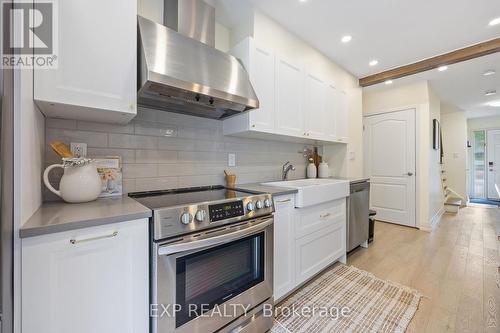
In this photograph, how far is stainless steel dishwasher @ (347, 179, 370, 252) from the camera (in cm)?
264

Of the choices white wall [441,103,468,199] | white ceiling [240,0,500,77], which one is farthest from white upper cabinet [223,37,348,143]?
white wall [441,103,468,199]

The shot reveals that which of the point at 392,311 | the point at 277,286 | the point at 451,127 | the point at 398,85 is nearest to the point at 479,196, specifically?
the point at 451,127

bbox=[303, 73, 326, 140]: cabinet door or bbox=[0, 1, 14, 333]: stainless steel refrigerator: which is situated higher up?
bbox=[303, 73, 326, 140]: cabinet door

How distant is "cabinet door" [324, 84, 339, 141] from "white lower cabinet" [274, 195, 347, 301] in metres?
0.90

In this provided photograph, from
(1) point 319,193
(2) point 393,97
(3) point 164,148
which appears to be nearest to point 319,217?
(1) point 319,193

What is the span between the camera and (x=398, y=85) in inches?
157

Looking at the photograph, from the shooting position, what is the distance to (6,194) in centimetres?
78

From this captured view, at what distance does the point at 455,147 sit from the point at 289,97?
6.01 metres

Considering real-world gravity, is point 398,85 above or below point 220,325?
above

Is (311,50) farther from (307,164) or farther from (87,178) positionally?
(87,178)

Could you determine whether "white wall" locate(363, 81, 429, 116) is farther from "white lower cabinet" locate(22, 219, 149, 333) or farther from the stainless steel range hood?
"white lower cabinet" locate(22, 219, 149, 333)

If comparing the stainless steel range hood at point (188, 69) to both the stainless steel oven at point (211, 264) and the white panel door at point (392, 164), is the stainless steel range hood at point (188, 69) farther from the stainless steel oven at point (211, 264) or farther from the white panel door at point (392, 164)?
the white panel door at point (392, 164)

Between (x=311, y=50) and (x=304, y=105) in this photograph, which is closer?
(x=304, y=105)

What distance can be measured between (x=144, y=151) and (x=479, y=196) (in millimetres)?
9387
